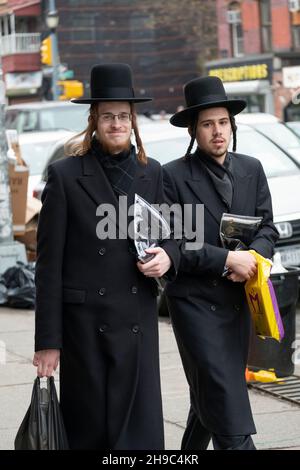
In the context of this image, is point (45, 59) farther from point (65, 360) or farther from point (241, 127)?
point (65, 360)

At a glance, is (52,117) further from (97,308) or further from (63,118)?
(97,308)

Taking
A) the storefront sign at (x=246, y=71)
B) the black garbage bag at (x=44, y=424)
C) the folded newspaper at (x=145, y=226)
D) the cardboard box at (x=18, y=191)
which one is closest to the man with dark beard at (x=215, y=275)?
the folded newspaper at (x=145, y=226)

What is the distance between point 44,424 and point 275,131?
9339 millimetres

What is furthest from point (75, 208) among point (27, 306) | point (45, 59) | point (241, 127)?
point (45, 59)

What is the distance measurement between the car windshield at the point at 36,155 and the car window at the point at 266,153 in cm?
468

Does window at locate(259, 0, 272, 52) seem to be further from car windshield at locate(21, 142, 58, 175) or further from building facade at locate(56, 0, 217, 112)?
car windshield at locate(21, 142, 58, 175)

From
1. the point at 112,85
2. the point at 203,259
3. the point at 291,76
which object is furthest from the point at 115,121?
the point at 291,76

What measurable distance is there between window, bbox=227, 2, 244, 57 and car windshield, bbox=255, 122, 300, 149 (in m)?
33.6

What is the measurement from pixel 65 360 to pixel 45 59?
3233 cm

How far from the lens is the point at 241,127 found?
13.2 m

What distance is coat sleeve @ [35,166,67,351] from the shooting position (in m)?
4.83

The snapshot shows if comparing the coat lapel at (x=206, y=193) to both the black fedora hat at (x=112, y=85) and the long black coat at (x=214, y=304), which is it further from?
the black fedora hat at (x=112, y=85)

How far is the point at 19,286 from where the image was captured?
12188 mm

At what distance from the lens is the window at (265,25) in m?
44.3
